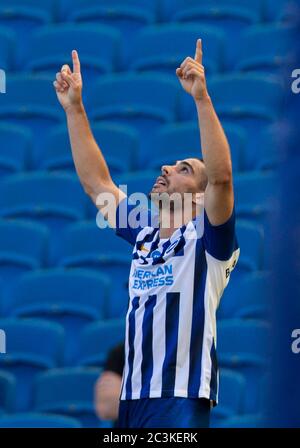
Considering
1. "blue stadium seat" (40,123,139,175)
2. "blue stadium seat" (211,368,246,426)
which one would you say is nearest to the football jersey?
"blue stadium seat" (211,368,246,426)

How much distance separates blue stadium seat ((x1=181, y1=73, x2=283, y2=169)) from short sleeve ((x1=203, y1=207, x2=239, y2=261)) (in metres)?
3.14

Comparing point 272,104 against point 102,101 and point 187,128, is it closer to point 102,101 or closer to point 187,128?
point 187,128

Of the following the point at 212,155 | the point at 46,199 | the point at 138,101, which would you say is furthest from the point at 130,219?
the point at 138,101

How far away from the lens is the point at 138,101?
24.3 feet

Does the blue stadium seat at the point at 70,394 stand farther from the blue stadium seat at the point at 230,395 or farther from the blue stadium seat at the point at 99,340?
the blue stadium seat at the point at 230,395

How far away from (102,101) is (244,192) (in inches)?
50.3

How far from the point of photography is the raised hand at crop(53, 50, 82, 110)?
178 inches

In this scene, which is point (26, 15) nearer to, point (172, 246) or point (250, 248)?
point (250, 248)

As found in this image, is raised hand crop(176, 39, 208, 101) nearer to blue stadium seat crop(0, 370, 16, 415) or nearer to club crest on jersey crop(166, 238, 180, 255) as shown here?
club crest on jersey crop(166, 238, 180, 255)

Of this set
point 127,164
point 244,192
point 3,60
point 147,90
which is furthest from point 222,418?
point 3,60

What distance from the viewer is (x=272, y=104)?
23.6ft

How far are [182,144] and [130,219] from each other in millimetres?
2626

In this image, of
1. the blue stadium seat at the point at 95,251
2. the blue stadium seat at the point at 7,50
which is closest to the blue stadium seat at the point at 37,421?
the blue stadium seat at the point at 95,251
